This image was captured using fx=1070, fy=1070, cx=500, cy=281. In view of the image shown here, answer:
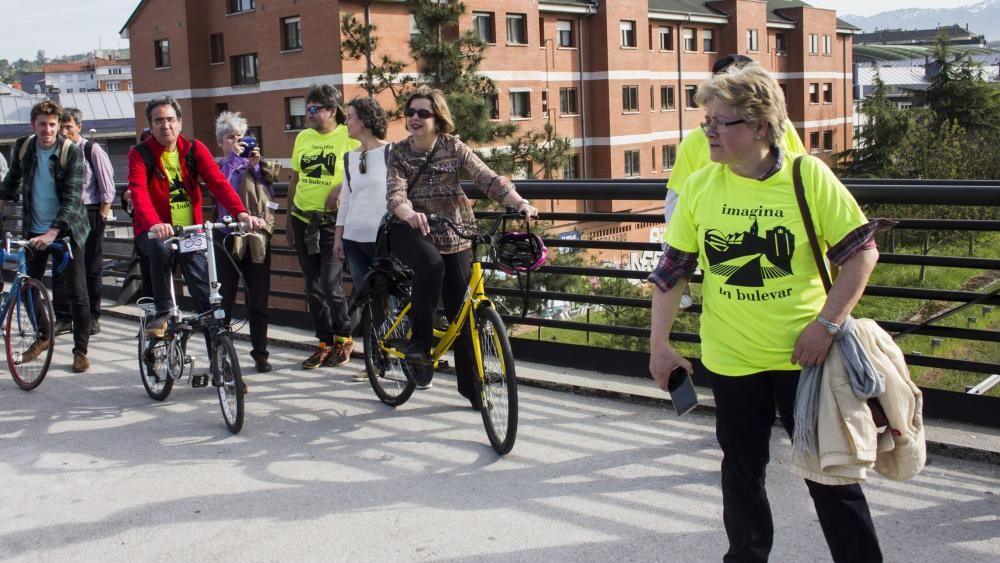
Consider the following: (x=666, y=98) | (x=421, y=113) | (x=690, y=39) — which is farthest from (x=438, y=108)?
(x=690, y=39)

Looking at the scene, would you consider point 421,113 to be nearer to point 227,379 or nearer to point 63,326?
point 227,379

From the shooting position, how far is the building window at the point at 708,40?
63594mm

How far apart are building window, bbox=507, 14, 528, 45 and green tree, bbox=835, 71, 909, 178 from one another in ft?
67.0

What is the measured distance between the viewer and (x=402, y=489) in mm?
4969

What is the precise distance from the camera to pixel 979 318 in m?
31.6

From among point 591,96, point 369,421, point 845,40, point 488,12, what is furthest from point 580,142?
point 369,421

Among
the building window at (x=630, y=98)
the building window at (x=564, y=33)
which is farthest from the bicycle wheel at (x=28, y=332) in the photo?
the building window at (x=630, y=98)

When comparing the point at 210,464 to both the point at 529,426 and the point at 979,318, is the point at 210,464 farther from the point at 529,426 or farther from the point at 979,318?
the point at 979,318

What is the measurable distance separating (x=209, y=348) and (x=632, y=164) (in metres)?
51.5

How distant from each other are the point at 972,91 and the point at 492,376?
212 feet

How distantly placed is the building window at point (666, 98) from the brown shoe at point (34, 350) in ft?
179

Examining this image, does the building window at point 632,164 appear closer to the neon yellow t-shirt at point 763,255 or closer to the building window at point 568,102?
the building window at point 568,102

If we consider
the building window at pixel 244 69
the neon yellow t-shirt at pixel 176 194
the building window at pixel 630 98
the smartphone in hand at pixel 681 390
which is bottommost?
the smartphone in hand at pixel 681 390

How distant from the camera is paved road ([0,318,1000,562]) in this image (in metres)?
4.23
